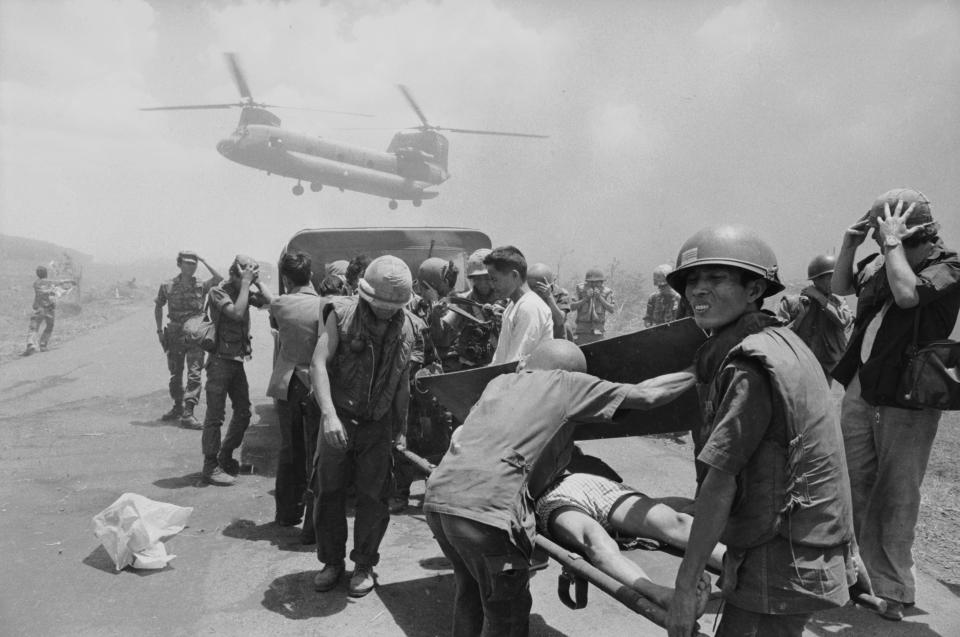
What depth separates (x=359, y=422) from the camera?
12.8 ft

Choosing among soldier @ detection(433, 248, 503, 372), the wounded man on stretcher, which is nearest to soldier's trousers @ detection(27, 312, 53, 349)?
soldier @ detection(433, 248, 503, 372)

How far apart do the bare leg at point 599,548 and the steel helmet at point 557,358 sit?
0.59 metres

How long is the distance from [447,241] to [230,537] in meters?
3.95

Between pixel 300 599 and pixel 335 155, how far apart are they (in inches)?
1071

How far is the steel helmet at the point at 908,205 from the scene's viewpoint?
3346mm

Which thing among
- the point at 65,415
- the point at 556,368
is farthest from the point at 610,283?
Result: the point at 556,368

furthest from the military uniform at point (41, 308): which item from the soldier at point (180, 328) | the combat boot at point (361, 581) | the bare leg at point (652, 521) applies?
the bare leg at point (652, 521)

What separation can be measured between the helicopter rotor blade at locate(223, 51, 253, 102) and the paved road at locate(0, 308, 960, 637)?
21.1m

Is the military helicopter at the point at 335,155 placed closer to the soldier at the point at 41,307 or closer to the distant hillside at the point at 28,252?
the soldier at the point at 41,307

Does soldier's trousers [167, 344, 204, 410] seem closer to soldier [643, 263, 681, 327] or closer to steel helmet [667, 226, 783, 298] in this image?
soldier [643, 263, 681, 327]

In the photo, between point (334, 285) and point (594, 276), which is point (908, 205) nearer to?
point (334, 285)

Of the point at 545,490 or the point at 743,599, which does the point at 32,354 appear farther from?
the point at 743,599

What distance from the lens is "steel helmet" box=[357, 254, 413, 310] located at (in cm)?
368

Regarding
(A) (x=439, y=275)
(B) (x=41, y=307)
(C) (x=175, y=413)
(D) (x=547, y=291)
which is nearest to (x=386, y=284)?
(A) (x=439, y=275)
